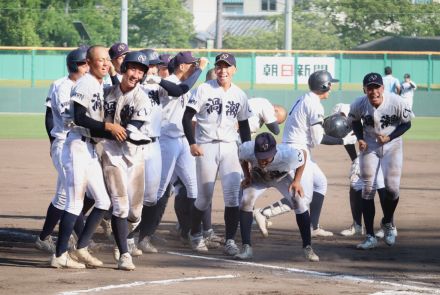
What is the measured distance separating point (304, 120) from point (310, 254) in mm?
1821

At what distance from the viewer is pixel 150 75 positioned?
10.2 metres

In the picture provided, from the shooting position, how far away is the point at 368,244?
35.0ft

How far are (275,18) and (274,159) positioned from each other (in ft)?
228

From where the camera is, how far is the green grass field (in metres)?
27.9

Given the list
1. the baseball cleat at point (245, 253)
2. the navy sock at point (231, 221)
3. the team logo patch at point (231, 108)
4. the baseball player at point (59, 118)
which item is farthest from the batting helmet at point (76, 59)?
the baseball cleat at point (245, 253)

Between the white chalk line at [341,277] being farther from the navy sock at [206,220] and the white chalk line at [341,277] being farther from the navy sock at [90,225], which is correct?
the navy sock at [90,225]

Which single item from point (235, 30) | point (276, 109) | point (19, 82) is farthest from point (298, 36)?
point (276, 109)

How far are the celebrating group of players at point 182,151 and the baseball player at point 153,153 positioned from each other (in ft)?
0.04

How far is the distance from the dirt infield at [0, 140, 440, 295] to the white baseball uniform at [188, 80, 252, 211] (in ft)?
2.34

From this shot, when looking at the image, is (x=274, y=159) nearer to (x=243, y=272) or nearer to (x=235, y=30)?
(x=243, y=272)

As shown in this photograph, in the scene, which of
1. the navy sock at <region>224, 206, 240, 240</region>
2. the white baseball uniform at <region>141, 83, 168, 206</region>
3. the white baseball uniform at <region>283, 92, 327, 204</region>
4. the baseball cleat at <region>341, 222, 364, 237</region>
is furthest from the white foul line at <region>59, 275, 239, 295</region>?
the baseball cleat at <region>341, 222, 364, 237</region>

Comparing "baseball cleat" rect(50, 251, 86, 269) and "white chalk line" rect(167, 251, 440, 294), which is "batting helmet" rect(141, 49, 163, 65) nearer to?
"white chalk line" rect(167, 251, 440, 294)

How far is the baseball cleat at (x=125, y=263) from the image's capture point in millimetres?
8938

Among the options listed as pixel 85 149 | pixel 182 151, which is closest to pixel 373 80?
pixel 182 151
